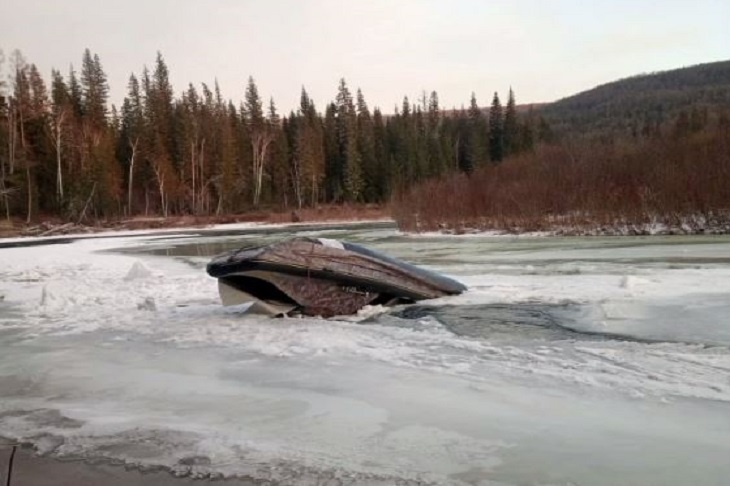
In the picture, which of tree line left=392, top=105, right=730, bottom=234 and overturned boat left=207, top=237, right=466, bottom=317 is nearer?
overturned boat left=207, top=237, right=466, bottom=317

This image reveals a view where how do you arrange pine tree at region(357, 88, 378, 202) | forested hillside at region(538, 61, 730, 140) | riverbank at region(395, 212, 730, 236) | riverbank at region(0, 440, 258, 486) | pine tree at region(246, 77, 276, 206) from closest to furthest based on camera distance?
riverbank at region(0, 440, 258, 486), riverbank at region(395, 212, 730, 236), pine tree at region(246, 77, 276, 206), pine tree at region(357, 88, 378, 202), forested hillside at region(538, 61, 730, 140)

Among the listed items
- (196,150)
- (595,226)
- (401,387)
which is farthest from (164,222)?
(401,387)

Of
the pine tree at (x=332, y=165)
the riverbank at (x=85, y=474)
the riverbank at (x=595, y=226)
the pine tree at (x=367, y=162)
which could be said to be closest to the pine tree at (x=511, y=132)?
the pine tree at (x=367, y=162)

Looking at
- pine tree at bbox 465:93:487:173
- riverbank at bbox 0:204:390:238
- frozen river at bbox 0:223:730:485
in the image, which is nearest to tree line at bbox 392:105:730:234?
frozen river at bbox 0:223:730:485

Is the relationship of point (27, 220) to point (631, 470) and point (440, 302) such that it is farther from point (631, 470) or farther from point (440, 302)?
point (631, 470)

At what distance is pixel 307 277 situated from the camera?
27.0 feet

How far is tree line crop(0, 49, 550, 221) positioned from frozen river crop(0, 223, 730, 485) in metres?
46.0

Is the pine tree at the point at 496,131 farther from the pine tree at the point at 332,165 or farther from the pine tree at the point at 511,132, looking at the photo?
the pine tree at the point at 332,165

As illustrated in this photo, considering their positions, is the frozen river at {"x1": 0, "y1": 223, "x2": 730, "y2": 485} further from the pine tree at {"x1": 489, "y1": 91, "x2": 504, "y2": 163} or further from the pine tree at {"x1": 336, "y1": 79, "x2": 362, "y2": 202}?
the pine tree at {"x1": 489, "y1": 91, "x2": 504, "y2": 163}

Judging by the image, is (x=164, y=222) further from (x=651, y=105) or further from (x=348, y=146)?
(x=651, y=105)

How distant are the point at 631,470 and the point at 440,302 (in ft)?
18.8

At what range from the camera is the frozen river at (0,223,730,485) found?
3465 millimetres

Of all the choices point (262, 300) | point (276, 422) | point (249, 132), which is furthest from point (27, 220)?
point (276, 422)

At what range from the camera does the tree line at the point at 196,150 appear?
184ft
